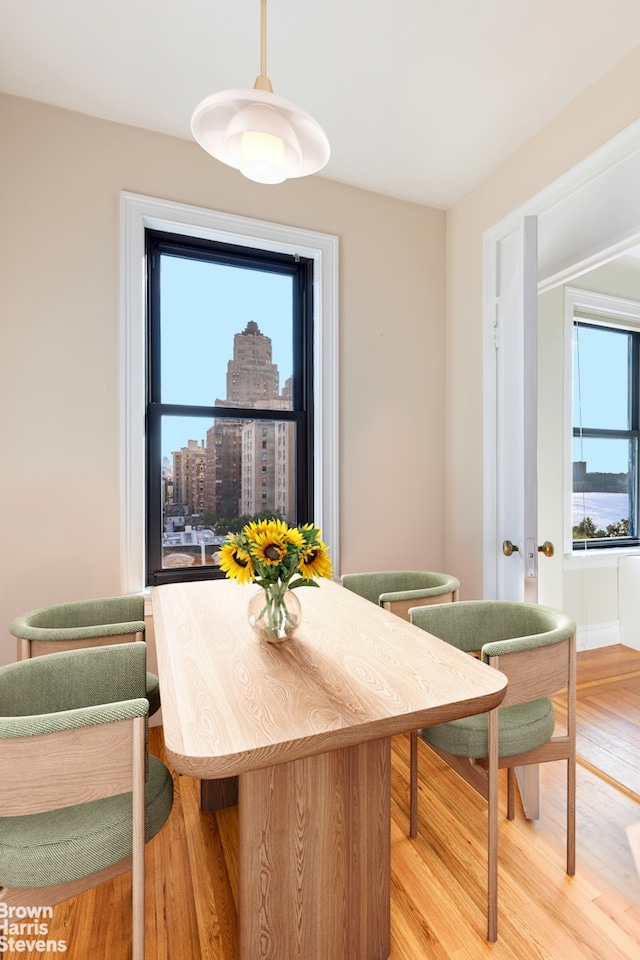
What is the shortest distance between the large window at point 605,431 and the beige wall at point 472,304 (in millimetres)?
1006

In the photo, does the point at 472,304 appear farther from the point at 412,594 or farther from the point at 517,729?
the point at 517,729

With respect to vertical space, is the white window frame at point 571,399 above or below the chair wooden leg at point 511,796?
above

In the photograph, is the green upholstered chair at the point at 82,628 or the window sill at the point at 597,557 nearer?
the green upholstered chair at the point at 82,628

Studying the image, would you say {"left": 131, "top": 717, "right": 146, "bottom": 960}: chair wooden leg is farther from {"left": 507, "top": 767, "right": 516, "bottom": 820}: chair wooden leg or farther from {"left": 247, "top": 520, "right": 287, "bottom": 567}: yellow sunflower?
{"left": 507, "top": 767, "right": 516, "bottom": 820}: chair wooden leg

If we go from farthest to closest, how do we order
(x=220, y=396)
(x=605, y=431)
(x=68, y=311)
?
1. (x=605, y=431)
2. (x=220, y=396)
3. (x=68, y=311)

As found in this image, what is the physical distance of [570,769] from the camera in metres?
1.50

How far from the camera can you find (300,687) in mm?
1099

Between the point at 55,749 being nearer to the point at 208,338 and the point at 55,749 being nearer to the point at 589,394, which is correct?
the point at 208,338

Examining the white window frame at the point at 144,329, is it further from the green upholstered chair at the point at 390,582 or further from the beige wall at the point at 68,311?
the green upholstered chair at the point at 390,582

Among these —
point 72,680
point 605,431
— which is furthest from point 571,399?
Result: point 72,680

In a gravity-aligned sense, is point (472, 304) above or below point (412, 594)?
above

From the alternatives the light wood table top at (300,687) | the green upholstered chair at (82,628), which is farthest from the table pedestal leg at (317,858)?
the green upholstered chair at (82,628)

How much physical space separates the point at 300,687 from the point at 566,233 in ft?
8.52

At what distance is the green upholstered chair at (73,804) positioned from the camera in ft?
3.00
